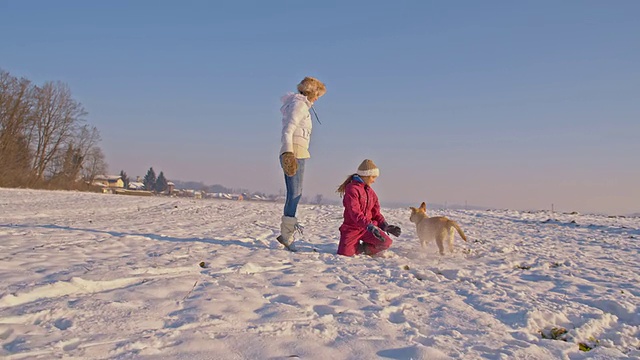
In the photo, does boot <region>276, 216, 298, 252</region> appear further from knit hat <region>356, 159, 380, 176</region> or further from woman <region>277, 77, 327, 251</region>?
knit hat <region>356, 159, 380, 176</region>

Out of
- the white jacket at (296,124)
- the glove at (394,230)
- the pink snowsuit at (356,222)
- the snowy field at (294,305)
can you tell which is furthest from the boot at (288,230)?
the glove at (394,230)

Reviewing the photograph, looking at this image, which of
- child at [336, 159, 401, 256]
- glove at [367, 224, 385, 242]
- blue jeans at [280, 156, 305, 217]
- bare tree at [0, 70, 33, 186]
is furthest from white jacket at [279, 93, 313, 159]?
bare tree at [0, 70, 33, 186]

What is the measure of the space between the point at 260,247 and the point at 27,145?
162 feet

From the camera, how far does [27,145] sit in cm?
4425

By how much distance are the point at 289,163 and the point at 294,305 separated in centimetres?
277

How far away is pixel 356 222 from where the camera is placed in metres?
5.71

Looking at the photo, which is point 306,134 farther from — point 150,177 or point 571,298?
point 150,177

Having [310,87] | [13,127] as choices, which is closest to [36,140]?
[13,127]

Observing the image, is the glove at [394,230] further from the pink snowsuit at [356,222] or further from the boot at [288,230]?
the boot at [288,230]

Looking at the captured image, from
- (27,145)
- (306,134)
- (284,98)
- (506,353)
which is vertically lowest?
(506,353)

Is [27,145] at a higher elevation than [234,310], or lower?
higher

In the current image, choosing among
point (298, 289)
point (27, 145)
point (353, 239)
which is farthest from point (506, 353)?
point (27, 145)

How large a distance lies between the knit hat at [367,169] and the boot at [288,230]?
124 centimetres

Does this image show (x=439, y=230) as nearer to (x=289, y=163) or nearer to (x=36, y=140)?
(x=289, y=163)
